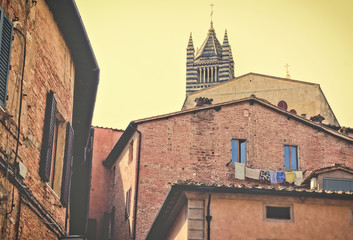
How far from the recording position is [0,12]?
329 inches

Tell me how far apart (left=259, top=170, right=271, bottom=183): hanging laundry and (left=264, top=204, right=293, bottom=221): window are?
1109 centimetres

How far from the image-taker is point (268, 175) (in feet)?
85.8

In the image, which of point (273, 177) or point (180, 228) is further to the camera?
point (273, 177)

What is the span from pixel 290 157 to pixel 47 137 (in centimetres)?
1725

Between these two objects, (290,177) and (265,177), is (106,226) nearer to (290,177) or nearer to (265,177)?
(265,177)

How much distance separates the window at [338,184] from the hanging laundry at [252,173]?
4240 millimetres

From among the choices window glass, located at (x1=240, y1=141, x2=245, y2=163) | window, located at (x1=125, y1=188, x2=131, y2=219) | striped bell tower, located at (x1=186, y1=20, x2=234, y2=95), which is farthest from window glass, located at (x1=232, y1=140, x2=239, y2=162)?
striped bell tower, located at (x1=186, y1=20, x2=234, y2=95)

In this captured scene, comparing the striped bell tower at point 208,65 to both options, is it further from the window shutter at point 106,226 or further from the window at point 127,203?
the window at point 127,203

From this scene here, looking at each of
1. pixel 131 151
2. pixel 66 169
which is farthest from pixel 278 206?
pixel 131 151

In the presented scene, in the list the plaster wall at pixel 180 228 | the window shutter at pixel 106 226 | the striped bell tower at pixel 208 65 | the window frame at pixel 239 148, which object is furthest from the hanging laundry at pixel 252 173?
the striped bell tower at pixel 208 65

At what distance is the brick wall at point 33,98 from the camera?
8961mm

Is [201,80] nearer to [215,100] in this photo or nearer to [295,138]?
[215,100]

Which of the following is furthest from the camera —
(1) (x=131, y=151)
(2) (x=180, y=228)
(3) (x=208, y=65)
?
(3) (x=208, y=65)

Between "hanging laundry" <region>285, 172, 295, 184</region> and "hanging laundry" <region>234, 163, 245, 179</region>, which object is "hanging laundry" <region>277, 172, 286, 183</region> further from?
"hanging laundry" <region>234, 163, 245, 179</region>
